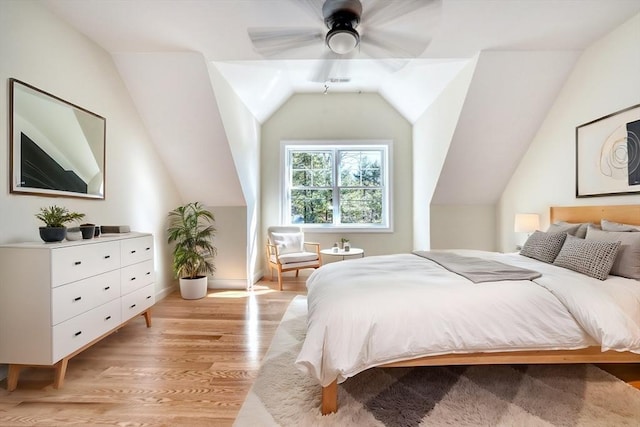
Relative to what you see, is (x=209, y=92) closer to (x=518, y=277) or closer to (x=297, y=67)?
(x=297, y=67)

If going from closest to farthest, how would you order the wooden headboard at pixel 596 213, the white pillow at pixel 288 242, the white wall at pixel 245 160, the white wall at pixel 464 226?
the wooden headboard at pixel 596 213, the white wall at pixel 245 160, the white wall at pixel 464 226, the white pillow at pixel 288 242

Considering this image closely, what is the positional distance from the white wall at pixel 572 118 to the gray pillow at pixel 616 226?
0.25 meters

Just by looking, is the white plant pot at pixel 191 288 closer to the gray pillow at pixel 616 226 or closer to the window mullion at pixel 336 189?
the window mullion at pixel 336 189

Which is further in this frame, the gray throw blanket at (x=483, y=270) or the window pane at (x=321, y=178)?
the window pane at (x=321, y=178)

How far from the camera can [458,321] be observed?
171 cm

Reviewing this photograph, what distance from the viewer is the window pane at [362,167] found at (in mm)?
5426

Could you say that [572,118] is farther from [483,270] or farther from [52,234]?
[52,234]

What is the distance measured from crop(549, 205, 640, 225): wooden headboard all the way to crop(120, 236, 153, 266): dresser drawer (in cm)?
420

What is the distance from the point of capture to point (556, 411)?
1.68 metres

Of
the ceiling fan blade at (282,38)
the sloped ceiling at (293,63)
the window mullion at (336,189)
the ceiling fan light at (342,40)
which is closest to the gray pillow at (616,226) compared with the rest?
the sloped ceiling at (293,63)

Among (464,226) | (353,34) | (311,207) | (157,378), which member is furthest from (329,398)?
(311,207)

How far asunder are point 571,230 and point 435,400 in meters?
2.15

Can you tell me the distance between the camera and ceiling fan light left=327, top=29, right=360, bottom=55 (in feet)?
6.07

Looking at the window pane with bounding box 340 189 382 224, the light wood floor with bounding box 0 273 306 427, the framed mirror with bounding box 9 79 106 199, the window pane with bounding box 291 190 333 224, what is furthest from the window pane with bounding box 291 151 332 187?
the framed mirror with bounding box 9 79 106 199
